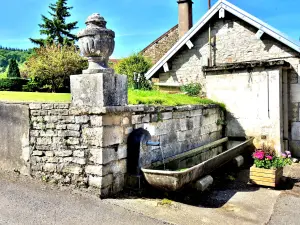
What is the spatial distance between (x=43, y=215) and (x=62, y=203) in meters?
0.44

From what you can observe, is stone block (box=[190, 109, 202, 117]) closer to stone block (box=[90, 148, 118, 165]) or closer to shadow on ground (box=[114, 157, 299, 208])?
shadow on ground (box=[114, 157, 299, 208])

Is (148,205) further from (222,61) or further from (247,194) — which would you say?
(222,61)

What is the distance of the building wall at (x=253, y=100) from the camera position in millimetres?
8477

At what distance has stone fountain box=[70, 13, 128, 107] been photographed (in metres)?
→ 4.74

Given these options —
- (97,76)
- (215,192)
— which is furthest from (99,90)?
(215,192)

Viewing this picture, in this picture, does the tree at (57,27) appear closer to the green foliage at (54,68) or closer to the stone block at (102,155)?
the green foliage at (54,68)

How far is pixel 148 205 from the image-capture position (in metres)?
4.70

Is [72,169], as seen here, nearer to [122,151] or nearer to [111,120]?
[122,151]

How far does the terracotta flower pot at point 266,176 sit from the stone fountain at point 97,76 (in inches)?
128

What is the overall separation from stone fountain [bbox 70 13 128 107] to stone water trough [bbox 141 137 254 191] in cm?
141

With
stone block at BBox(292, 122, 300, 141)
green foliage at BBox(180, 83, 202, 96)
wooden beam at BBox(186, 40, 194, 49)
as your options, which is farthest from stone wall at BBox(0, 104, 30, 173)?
stone block at BBox(292, 122, 300, 141)

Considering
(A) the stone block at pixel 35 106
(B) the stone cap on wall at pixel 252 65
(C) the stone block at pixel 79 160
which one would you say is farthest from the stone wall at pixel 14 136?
(B) the stone cap on wall at pixel 252 65

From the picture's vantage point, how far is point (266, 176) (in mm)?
6066

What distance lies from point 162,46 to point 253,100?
17.7 m
